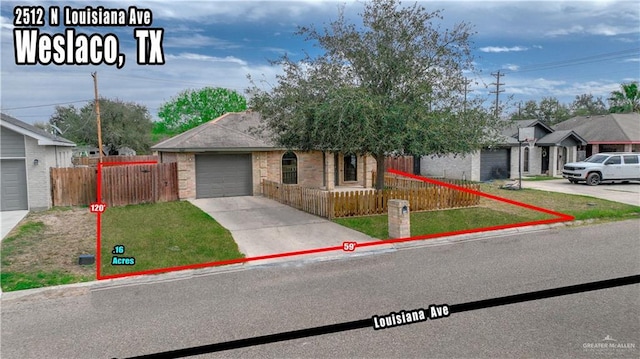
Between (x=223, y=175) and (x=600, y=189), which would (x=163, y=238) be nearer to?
(x=223, y=175)

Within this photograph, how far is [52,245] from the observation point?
10.8 m

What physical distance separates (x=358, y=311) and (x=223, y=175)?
15377mm

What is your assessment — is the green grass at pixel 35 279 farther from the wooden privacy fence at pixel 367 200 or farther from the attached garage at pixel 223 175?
the attached garage at pixel 223 175

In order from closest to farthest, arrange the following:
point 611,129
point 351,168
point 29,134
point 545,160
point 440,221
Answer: point 440,221 → point 29,134 → point 351,168 → point 545,160 → point 611,129

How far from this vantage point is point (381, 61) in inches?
504

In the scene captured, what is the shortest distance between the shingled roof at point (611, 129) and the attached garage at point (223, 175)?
89.9 feet

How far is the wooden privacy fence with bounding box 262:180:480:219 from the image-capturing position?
1427 centimetres

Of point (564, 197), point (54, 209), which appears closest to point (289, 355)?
point (54, 209)

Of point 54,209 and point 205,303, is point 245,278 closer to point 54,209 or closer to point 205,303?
point 205,303

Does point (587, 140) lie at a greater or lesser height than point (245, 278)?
greater

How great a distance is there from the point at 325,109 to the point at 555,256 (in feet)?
22.8

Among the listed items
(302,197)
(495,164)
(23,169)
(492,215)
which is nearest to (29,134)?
(23,169)

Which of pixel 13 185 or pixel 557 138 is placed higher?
pixel 557 138

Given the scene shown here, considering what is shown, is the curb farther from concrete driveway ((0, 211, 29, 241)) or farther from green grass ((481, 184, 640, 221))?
concrete driveway ((0, 211, 29, 241))
